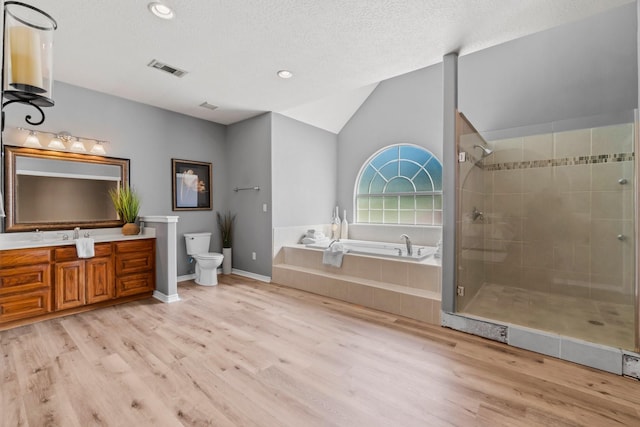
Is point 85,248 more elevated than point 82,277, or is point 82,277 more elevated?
point 85,248

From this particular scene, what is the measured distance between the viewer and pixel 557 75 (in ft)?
11.4

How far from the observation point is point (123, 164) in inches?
153

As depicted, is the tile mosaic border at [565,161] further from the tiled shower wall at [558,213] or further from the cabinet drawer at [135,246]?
the cabinet drawer at [135,246]

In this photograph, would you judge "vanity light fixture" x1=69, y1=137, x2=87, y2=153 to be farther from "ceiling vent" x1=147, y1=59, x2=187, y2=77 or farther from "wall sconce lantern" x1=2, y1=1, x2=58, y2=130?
"wall sconce lantern" x1=2, y1=1, x2=58, y2=130

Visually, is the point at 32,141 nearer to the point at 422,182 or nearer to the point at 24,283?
the point at 24,283

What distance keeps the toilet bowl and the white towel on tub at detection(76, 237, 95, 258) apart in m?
1.27

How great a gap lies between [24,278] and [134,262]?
94 cm

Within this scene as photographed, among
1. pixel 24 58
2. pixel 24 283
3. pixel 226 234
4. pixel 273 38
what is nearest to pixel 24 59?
pixel 24 58

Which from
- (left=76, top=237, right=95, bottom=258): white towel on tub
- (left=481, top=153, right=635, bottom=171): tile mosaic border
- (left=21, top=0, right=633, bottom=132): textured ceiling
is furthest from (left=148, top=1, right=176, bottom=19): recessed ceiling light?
(left=481, top=153, right=635, bottom=171): tile mosaic border

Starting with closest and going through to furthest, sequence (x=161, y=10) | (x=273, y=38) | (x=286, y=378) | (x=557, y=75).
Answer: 1. (x=286, y=378)
2. (x=161, y=10)
3. (x=273, y=38)
4. (x=557, y=75)

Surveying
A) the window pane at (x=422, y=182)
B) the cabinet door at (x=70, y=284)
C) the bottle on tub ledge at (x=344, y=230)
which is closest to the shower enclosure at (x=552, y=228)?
the window pane at (x=422, y=182)

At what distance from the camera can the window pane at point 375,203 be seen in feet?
16.8

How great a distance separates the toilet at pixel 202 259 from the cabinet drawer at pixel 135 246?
0.66 m

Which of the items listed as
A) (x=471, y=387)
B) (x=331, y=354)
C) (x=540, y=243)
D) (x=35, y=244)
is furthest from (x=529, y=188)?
(x=35, y=244)
